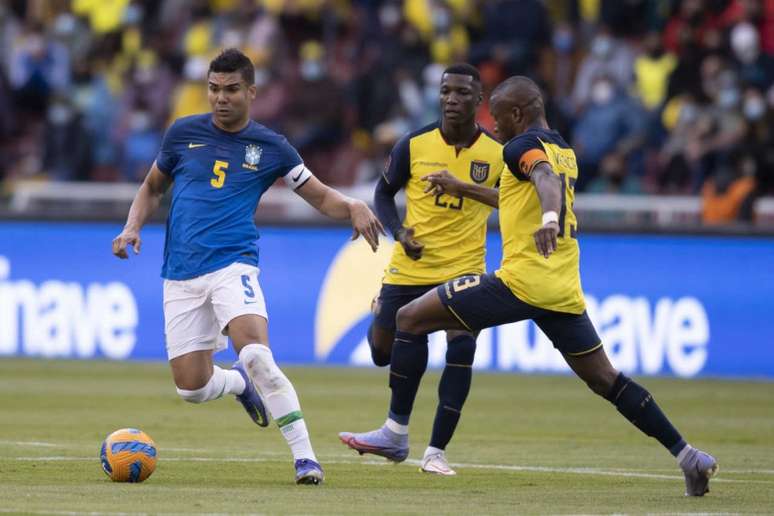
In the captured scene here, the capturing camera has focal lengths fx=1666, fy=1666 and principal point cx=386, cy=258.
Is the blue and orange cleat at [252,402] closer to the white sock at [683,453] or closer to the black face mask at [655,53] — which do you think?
the white sock at [683,453]

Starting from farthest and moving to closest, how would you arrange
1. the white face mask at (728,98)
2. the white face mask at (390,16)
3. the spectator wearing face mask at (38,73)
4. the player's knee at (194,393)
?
the spectator wearing face mask at (38,73) < the white face mask at (390,16) < the white face mask at (728,98) < the player's knee at (194,393)

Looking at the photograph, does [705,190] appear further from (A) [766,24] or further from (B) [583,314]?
(B) [583,314]

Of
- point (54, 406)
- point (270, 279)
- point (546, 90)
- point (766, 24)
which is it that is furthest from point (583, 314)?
point (766, 24)

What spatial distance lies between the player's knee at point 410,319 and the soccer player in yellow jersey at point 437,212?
593mm

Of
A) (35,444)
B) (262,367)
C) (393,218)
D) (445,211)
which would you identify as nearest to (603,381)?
(262,367)

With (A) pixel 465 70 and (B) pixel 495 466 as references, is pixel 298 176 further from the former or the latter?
(B) pixel 495 466

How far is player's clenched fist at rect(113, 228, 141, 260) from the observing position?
10039 millimetres

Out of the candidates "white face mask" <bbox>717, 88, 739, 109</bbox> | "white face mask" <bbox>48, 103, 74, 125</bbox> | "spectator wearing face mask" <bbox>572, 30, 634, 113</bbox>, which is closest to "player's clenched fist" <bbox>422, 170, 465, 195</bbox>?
"white face mask" <bbox>717, 88, 739, 109</bbox>

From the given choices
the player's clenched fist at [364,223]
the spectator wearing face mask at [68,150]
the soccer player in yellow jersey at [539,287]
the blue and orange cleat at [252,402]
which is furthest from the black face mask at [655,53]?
the player's clenched fist at [364,223]

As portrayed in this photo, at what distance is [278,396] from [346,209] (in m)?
1.27

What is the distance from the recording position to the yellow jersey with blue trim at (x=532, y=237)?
9.66m

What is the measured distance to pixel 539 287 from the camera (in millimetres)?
9711

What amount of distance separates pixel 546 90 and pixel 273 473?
12196 millimetres

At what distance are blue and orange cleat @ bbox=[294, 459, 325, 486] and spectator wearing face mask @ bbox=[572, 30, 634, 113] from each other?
1335cm
